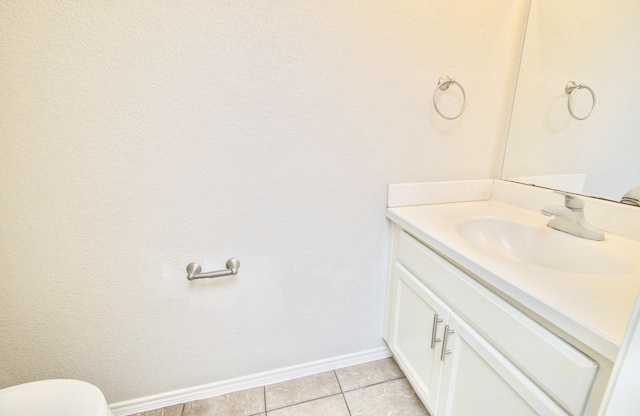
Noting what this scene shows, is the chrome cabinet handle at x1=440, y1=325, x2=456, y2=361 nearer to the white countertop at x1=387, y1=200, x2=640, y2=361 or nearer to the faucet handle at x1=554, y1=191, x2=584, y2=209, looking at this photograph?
the white countertop at x1=387, y1=200, x2=640, y2=361

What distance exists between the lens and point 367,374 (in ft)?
4.47

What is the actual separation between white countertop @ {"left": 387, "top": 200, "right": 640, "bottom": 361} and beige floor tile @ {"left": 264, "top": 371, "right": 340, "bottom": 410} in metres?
0.84

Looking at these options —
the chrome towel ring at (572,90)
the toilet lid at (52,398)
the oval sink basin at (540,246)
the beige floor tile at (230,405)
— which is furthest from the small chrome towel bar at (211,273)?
the chrome towel ring at (572,90)

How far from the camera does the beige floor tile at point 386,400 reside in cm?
118

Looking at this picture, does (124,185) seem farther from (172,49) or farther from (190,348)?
(190,348)

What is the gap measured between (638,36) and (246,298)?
1591 millimetres

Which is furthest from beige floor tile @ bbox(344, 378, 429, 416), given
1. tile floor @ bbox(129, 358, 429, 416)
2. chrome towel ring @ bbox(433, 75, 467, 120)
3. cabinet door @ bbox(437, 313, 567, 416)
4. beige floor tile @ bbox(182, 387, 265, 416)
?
chrome towel ring @ bbox(433, 75, 467, 120)

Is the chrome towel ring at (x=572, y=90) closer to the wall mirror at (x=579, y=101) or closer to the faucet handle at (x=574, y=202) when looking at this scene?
the wall mirror at (x=579, y=101)

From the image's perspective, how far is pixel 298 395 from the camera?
1261 mm

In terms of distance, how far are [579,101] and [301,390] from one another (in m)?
1.64

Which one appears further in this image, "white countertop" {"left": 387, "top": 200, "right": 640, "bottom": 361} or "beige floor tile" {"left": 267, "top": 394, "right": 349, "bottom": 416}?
"beige floor tile" {"left": 267, "top": 394, "right": 349, "bottom": 416}

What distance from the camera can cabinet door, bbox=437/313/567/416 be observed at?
2.09 ft

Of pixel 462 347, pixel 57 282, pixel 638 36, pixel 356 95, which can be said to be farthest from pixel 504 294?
pixel 57 282

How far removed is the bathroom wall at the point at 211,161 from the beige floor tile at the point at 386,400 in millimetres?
291
